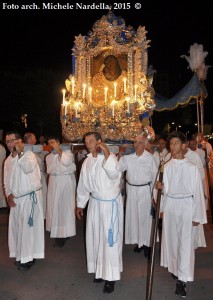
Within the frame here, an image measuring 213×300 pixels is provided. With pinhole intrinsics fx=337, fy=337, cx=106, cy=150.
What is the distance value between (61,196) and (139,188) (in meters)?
1.58

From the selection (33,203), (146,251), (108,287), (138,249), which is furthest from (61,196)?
(108,287)

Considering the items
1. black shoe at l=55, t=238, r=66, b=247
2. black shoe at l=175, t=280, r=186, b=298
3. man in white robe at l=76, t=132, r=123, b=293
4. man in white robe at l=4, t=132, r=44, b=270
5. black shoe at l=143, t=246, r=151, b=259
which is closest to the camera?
black shoe at l=175, t=280, r=186, b=298

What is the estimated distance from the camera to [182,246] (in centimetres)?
409

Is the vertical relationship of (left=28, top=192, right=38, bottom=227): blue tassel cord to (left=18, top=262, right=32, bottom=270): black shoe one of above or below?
above

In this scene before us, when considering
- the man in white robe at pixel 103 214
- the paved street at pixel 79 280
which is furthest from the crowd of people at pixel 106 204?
the paved street at pixel 79 280

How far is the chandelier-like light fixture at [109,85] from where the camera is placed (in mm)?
9516

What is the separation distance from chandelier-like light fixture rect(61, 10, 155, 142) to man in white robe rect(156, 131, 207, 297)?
204 inches

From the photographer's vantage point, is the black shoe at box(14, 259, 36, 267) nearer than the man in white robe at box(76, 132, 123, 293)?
No

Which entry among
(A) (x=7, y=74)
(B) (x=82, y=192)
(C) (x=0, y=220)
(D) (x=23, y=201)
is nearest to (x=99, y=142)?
(B) (x=82, y=192)

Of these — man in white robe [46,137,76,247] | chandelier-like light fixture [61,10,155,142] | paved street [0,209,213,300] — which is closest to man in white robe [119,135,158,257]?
paved street [0,209,213,300]

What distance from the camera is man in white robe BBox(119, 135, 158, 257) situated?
5.77 meters

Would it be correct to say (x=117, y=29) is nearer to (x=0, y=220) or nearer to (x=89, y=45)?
(x=89, y=45)

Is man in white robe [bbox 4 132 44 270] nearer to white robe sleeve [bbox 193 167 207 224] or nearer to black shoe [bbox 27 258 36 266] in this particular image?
black shoe [bbox 27 258 36 266]

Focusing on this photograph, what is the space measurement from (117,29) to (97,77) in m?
1.50
